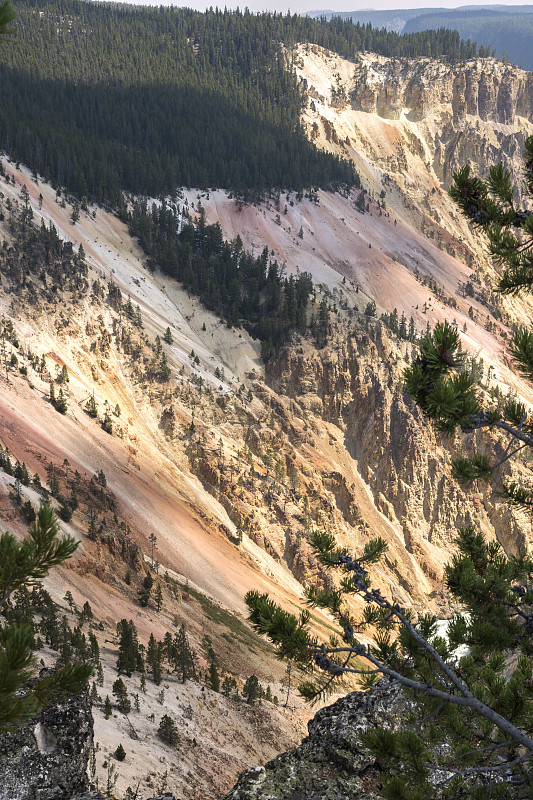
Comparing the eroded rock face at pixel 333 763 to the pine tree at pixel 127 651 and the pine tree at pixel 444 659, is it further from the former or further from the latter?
the pine tree at pixel 127 651

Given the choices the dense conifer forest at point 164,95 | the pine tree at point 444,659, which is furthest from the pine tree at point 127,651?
the dense conifer forest at point 164,95

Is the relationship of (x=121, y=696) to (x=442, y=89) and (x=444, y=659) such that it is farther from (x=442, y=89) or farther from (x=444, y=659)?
(x=442, y=89)

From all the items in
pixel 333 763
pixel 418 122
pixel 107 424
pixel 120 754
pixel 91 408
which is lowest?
pixel 107 424

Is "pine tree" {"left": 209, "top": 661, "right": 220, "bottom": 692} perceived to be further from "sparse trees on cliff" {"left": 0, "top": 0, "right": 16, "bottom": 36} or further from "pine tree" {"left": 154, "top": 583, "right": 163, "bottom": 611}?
"sparse trees on cliff" {"left": 0, "top": 0, "right": 16, "bottom": 36}

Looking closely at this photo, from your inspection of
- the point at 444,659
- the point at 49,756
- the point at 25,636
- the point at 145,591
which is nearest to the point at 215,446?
the point at 145,591

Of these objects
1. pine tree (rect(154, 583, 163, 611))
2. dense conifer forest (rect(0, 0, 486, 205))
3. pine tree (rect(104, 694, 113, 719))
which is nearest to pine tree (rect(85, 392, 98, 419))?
pine tree (rect(154, 583, 163, 611))
